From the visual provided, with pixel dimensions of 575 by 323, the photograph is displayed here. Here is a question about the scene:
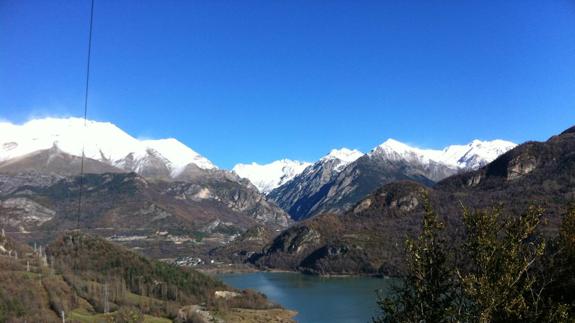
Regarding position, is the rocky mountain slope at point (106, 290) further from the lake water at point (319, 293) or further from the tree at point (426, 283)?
the tree at point (426, 283)

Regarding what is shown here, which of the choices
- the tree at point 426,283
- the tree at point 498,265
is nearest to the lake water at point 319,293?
the tree at point 426,283

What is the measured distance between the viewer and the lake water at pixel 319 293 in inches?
3855

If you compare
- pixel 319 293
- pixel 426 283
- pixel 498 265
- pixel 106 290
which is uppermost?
pixel 498 265

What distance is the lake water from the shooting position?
97.9 meters

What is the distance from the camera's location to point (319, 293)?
132m

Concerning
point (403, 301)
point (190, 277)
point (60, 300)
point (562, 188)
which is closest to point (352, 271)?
point (190, 277)

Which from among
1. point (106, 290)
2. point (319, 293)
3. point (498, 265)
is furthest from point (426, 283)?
point (319, 293)

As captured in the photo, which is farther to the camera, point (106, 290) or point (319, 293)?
point (319, 293)

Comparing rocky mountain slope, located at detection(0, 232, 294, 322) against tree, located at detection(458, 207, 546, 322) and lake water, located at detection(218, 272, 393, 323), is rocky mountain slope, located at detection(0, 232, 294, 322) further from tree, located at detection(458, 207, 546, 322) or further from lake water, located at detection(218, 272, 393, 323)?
tree, located at detection(458, 207, 546, 322)

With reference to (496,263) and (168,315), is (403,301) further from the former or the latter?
(168,315)

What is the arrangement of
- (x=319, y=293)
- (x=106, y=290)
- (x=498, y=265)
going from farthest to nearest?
(x=319, y=293) → (x=106, y=290) → (x=498, y=265)

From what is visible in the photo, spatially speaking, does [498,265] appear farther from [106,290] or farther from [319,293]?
[319,293]

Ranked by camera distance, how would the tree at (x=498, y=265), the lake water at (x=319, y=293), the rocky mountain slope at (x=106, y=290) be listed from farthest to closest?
the lake water at (x=319, y=293) → the rocky mountain slope at (x=106, y=290) → the tree at (x=498, y=265)

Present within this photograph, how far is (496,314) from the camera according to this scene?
33.8 ft
